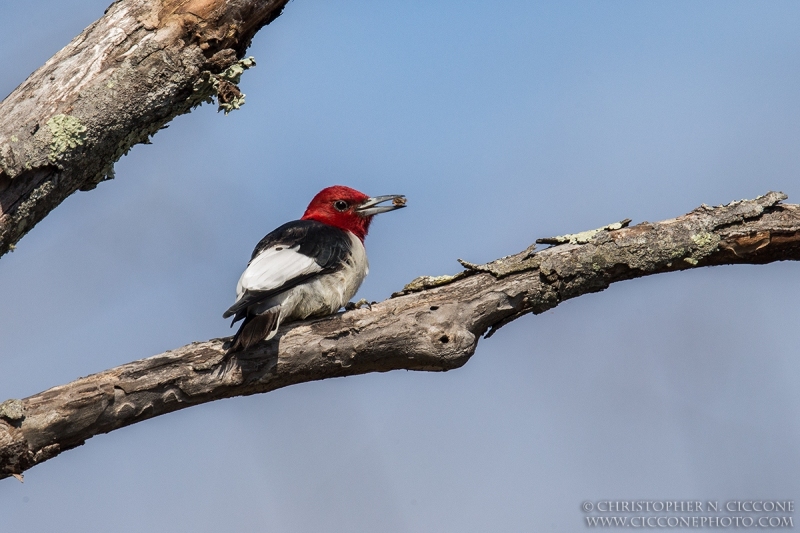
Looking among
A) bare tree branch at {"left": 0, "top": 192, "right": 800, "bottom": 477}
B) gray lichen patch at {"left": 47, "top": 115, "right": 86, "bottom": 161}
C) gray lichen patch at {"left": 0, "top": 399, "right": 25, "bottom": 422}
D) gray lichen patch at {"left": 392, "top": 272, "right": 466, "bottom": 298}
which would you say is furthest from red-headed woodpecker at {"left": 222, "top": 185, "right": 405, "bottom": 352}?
gray lichen patch at {"left": 47, "top": 115, "right": 86, "bottom": 161}

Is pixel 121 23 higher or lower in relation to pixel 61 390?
higher

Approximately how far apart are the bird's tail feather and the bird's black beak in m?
1.68

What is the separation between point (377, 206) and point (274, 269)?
1.44 meters

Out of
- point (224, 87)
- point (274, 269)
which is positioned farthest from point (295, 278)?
point (224, 87)

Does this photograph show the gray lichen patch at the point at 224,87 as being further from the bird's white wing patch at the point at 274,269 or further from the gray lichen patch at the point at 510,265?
the gray lichen patch at the point at 510,265


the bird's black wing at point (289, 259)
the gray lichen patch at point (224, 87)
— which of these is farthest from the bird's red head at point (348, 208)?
the gray lichen patch at point (224, 87)

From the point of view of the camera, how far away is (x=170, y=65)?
317 cm

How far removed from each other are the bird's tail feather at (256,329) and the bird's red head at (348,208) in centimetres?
168

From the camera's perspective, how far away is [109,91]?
309 centimetres

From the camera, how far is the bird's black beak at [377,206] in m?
5.32

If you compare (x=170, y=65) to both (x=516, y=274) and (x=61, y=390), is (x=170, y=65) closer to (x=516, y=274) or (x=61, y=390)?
(x=61, y=390)

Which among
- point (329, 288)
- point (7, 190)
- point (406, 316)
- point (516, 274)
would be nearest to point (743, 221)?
point (516, 274)

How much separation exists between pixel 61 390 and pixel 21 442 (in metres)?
0.23

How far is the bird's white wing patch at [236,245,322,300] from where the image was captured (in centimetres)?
390
